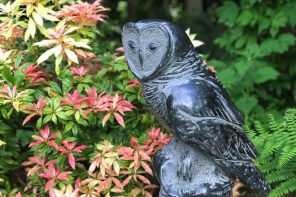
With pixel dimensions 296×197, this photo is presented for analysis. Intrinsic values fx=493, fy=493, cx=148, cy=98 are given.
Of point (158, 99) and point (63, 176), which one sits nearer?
point (158, 99)

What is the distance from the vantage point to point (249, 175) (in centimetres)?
232

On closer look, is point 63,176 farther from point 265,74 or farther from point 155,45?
point 265,74

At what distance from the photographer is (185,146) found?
235cm

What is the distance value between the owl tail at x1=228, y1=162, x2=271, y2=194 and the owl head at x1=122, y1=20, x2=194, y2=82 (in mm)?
578

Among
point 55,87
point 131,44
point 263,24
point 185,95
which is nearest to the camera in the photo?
point 185,95

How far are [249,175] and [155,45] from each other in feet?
2.50

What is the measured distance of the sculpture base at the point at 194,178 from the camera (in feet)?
7.55

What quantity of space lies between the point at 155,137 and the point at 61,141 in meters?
0.54

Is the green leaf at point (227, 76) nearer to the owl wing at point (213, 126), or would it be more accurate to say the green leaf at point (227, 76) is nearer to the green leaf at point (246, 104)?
the green leaf at point (246, 104)

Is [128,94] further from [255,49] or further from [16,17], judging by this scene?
[255,49]

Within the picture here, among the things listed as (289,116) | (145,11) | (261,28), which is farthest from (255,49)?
(145,11)

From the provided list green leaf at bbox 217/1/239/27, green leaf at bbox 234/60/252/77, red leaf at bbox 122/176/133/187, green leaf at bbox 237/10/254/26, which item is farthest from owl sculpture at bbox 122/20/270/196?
green leaf at bbox 217/1/239/27

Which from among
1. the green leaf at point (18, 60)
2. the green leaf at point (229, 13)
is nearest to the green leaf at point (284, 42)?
the green leaf at point (229, 13)

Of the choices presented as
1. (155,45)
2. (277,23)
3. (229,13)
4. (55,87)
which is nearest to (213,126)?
(155,45)
